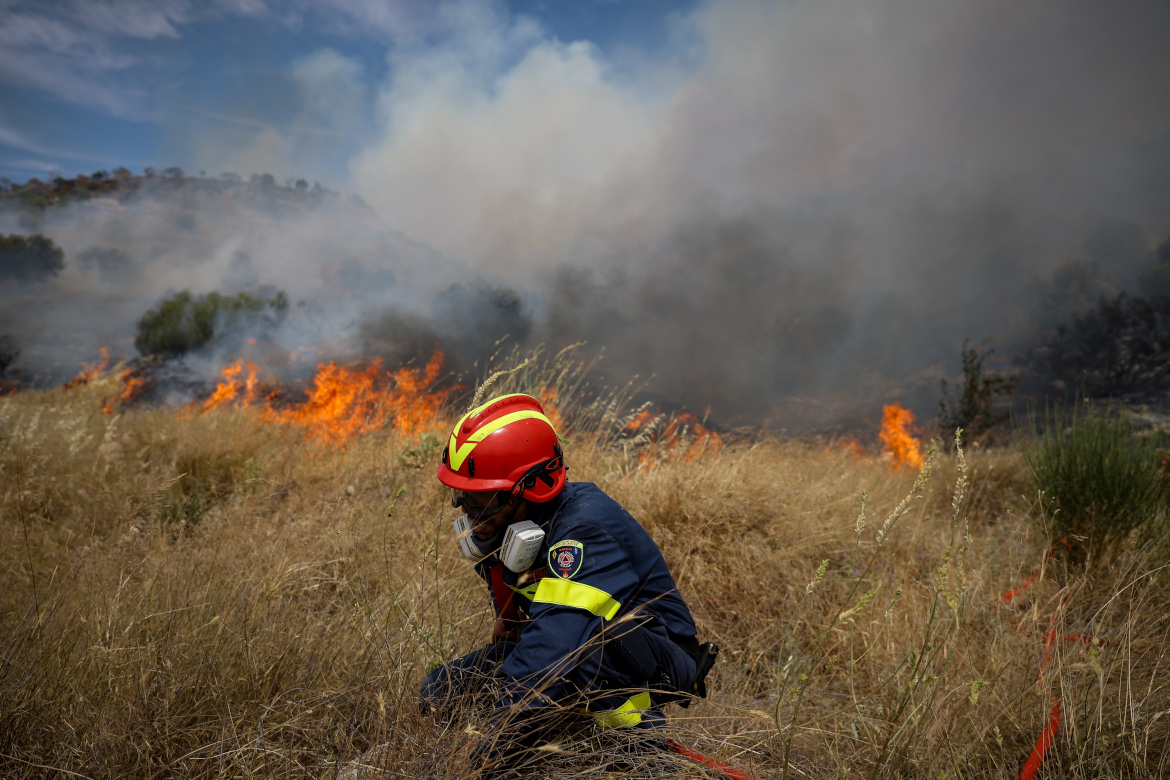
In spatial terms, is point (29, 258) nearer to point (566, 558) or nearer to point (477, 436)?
point (477, 436)

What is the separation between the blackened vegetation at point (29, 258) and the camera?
21.2m

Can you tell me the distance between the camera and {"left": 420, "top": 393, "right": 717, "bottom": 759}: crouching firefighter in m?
1.36

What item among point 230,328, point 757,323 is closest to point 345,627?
point 230,328

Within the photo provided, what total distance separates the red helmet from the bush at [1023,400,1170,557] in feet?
10.1

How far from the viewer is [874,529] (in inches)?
153

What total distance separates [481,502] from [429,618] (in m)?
0.85

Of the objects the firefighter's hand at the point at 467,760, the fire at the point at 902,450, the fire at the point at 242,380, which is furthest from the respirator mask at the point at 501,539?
the fire at the point at 242,380

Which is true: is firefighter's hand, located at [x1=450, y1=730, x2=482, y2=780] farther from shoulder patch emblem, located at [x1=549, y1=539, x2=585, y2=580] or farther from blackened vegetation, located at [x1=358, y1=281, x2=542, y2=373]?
blackened vegetation, located at [x1=358, y1=281, x2=542, y2=373]

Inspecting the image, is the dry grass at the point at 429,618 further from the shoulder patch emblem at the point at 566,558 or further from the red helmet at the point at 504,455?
the shoulder patch emblem at the point at 566,558

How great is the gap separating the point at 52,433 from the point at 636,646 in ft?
17.7

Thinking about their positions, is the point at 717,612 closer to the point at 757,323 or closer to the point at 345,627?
the point at 345,627

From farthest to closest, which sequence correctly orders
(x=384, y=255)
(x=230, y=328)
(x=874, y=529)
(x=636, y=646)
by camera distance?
(x=384, y=255), (x=230, y=328), (x=874, y=529), (x=636, y=646)

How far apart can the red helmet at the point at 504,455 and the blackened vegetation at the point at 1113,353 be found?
1982 centimetres

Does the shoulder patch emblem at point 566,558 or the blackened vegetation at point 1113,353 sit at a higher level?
the blackened vegetation at point 1113,353
